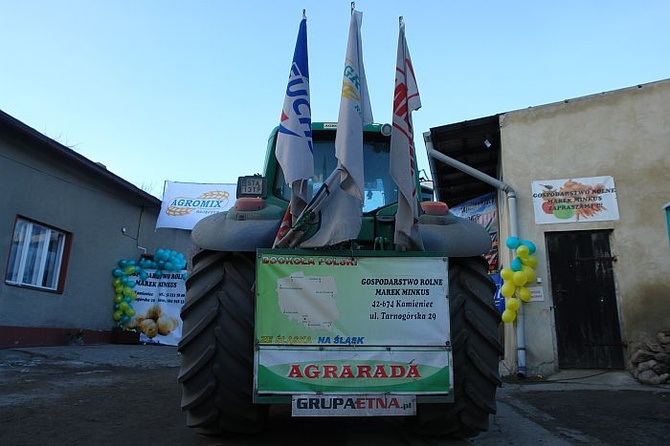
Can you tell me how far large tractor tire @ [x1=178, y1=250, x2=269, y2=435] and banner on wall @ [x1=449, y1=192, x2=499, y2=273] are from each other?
29.1ft

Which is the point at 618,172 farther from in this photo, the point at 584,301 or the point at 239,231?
the point at 239,231

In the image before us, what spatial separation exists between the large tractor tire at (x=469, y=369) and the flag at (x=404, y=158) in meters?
0.48

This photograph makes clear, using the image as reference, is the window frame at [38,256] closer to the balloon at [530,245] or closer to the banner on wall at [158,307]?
the banner on wall at [158,307]

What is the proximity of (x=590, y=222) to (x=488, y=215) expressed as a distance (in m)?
3.20

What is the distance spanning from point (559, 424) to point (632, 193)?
580 cm

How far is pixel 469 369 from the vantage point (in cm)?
330

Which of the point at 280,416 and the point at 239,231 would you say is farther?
the point at 280,416

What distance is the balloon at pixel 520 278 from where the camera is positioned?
29.1ft

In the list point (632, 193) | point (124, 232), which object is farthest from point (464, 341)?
point (124, 232)

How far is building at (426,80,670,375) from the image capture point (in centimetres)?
858

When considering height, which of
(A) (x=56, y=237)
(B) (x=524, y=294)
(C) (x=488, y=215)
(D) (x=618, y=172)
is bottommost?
(B) (x=524, y=294)

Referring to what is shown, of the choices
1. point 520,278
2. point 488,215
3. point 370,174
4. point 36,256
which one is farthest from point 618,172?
point 36,256

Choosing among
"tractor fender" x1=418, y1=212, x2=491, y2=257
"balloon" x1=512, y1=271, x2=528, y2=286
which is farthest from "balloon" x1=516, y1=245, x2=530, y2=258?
"tractor fender" x1=418, y1=212, x2=491, y2=257

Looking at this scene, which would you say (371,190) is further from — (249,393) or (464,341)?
(249,393)
